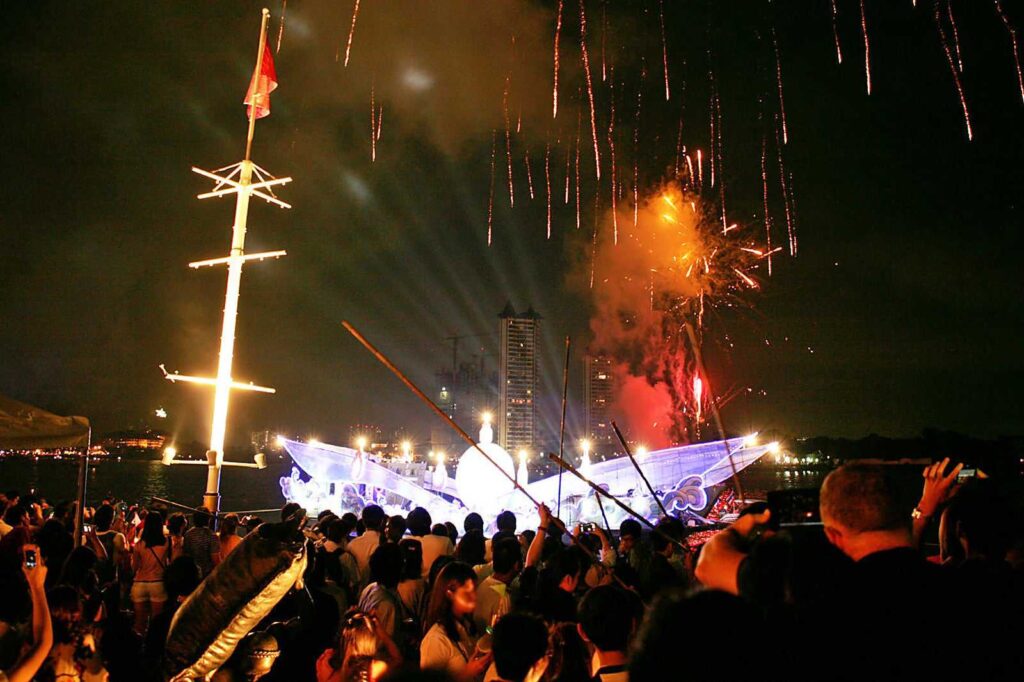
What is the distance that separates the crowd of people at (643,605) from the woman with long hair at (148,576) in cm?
2

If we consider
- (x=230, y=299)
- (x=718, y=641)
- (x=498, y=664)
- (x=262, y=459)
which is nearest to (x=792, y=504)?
(x=498, y=664)

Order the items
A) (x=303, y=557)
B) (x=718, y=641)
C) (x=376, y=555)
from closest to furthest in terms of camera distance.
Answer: (x=718, y=641), (x=303, y=557), (x=376, y=555)

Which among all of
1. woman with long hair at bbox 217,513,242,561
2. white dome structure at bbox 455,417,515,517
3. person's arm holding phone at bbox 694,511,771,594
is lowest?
woman with long hair at bbox 217,513,242,561

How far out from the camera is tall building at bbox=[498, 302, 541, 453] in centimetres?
12753

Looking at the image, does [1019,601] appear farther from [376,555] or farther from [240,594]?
[376,555]

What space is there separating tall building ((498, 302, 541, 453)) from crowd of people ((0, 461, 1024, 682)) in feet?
386

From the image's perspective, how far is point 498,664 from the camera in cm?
287

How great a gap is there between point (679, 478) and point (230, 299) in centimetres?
1311

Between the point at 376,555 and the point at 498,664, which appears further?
the point at 376,555

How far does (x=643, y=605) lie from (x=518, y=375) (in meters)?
133

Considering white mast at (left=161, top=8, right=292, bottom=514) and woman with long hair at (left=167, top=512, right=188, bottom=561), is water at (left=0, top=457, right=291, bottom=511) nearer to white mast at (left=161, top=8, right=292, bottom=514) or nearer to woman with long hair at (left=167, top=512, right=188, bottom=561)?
white mast at (left=161, top=8, right=292, bottom=514)

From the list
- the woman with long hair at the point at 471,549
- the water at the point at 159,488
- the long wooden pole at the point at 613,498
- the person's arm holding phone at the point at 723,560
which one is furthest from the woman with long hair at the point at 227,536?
the water at the point at 159,488

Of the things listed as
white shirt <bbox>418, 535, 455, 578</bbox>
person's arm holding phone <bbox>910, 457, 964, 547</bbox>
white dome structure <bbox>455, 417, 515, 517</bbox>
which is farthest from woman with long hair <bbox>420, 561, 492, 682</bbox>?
white dome structure <bbox>455, 417, 515, 517</bbox>

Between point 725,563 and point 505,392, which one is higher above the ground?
point 505,392
